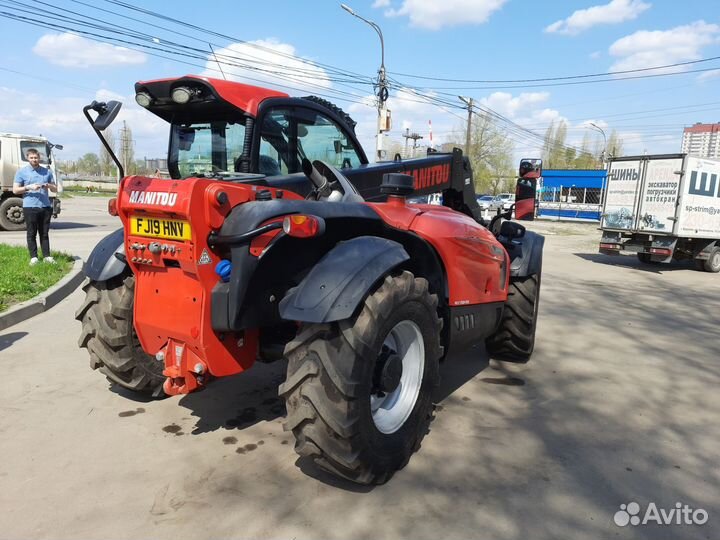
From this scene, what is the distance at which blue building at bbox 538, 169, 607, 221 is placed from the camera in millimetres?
33656

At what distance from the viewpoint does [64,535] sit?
8.09ft

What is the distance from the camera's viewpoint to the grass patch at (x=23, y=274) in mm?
6691

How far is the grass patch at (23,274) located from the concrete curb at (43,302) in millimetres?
120

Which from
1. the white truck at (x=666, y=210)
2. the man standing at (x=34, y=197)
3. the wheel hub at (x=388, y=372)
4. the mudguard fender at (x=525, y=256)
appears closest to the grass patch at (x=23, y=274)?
the man standing at (x=34, y=197)

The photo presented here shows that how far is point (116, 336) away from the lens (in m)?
3.48

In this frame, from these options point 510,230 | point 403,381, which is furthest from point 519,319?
point 403,381

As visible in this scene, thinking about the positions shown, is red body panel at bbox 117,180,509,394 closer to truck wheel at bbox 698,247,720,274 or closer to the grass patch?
the grass patch

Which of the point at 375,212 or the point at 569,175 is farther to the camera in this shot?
the point at 569,175

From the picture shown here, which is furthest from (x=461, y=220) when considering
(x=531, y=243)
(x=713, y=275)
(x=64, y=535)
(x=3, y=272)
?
(x=713, y=275)

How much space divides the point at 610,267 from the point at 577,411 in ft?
35.3

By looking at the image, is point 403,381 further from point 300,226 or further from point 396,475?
point 300,226

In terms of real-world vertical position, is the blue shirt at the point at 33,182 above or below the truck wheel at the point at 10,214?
above

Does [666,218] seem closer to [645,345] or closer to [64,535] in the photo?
[645,345]

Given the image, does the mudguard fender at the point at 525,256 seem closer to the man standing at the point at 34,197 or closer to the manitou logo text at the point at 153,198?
the manitou logo text at the point at 153,198
